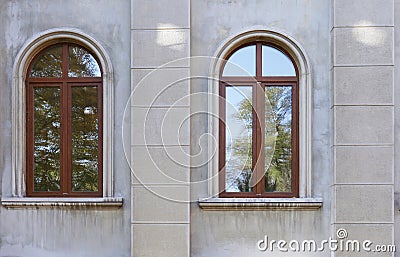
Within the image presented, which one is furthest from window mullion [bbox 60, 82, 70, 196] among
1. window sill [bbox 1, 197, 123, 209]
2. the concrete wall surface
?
the concrete wall surface

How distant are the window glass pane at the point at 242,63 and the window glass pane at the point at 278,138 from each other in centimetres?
44

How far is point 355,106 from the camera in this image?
26.4 ft

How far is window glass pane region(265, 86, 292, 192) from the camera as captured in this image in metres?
8.43

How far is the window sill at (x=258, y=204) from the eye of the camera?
26.8 ft

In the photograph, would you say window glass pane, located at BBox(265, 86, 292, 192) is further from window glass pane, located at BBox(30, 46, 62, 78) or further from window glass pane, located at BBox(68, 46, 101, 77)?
window glass pane, located at BBox(30, 46, 62, 78)

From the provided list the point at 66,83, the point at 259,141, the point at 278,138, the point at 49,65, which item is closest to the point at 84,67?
the point at 66,83

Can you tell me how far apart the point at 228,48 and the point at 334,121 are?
6.58 ft

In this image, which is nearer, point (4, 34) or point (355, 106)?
point (355, 106)

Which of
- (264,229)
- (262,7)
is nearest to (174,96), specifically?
(262,7)

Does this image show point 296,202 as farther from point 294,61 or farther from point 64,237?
point 64,237

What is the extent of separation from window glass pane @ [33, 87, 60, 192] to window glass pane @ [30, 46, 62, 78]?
0.75ft

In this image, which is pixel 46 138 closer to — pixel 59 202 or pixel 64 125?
pixel 64 125

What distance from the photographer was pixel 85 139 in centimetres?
857

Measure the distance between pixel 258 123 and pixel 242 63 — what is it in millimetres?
1005
